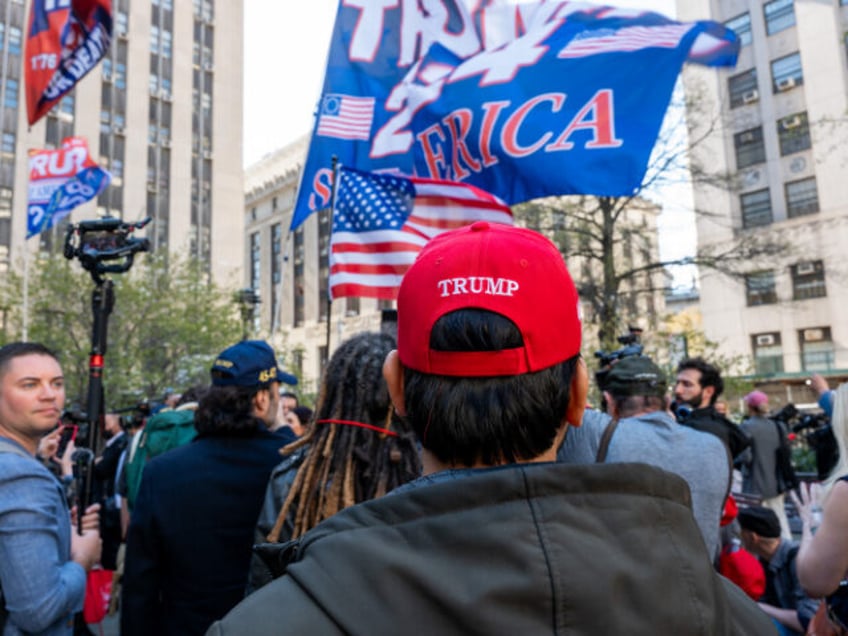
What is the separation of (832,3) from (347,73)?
3566cm

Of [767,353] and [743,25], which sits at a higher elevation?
[743,25]

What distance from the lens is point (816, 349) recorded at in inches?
1373

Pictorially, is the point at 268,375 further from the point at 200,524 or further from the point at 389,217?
the point at 389,217

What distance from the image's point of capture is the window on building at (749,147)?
36.2 metres

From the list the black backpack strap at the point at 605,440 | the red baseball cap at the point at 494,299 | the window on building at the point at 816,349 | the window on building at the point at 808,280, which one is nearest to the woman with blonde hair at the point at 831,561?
the black backpack strap at the point at 605,440

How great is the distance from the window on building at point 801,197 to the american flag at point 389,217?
34.2 meters

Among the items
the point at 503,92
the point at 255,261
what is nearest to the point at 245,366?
the point at 503,92

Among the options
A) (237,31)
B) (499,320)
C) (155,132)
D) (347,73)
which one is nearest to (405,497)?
(499,320)

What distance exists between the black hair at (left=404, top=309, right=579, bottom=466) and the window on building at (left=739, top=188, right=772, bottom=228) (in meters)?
39.5

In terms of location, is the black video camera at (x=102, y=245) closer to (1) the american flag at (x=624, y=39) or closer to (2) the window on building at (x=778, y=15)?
(1) the american flag at (x=624, y=39)

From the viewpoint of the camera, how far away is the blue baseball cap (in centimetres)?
305

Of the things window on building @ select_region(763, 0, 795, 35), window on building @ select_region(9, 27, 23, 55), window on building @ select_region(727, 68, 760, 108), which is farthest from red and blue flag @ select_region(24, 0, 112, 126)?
window on building @ select_region(9, 27, 23, 55)

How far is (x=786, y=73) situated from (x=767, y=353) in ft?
48.3

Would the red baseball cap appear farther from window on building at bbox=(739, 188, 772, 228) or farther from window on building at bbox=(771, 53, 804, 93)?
window on building at bbox=(771, 53, 804, 93)
